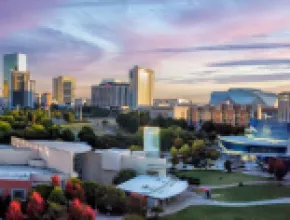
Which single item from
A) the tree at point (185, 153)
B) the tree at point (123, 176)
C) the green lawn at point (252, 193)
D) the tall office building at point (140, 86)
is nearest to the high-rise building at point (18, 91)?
the tall office building at point (140, 86)

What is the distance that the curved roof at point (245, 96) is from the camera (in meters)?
67.2

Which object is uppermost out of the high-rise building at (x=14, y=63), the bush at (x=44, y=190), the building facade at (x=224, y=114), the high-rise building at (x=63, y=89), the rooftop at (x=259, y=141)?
the high-rise building at (x=14, y=63)

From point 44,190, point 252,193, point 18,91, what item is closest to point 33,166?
point 44,190

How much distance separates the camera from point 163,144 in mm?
25406

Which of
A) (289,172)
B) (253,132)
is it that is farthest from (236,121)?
(289,172)

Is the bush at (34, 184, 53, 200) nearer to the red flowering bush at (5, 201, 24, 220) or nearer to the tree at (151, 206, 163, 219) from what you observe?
the red flowering bush at (5, 201, 24, 220)

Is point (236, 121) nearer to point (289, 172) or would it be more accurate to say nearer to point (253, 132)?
point (253, 132)

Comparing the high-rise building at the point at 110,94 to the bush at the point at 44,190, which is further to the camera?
the high-rise building at the point at 110,94

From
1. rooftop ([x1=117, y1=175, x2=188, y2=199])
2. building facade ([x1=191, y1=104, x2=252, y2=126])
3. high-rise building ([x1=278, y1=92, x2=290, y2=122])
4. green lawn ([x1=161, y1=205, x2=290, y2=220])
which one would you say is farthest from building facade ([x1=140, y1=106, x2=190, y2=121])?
green lawn ([x1=161, y1=205, x2=290, y2=220])

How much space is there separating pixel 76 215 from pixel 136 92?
6756cm

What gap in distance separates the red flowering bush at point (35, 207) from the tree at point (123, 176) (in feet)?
13.2

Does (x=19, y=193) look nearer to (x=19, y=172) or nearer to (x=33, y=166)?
(x=19, y=172)

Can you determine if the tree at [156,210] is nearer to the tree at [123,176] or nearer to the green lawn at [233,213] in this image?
the green lawn at [233,213]

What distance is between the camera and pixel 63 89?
96.2 metres
